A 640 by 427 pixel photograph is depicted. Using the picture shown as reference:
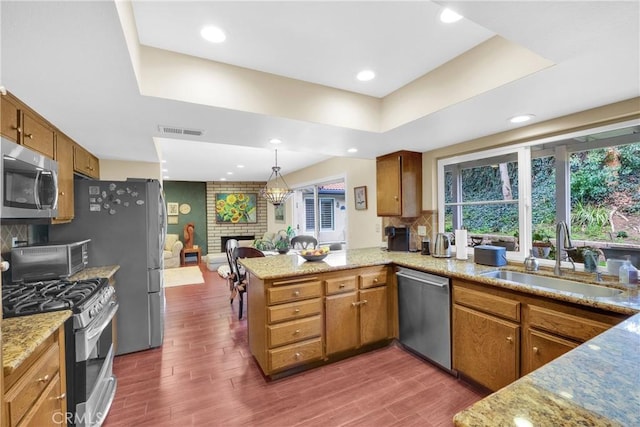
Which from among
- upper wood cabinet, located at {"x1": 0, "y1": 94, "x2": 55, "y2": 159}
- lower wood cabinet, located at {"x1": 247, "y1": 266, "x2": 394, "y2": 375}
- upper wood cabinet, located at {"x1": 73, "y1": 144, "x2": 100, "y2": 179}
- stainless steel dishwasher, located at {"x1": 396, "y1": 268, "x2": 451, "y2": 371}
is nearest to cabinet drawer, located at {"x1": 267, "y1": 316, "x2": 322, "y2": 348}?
lower wood cabinet, located at {"x1": 247, "y1": 266, "x2": 394, "y2": 375}

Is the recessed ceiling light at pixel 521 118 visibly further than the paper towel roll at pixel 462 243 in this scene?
No

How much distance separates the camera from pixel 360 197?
441cm

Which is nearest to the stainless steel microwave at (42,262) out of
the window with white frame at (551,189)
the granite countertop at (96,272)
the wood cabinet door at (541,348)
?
the granite countertop at (96,272)

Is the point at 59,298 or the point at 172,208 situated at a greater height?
the point at 172,208

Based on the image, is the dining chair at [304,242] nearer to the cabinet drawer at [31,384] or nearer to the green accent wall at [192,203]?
the cabinet drawer at [31,384]

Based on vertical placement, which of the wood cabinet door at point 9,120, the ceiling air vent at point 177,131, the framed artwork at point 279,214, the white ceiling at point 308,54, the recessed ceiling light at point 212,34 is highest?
the recessed ceiling light at point 212,34

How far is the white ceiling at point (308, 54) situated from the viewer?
45.7 inches

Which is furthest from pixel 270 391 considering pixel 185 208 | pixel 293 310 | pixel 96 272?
pixel 185 208

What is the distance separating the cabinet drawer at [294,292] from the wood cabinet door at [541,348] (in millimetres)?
1492

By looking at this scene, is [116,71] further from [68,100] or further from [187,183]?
[187,183]

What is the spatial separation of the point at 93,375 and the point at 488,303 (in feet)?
8.82

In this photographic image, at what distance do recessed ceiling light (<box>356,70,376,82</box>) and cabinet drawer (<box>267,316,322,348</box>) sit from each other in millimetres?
2002

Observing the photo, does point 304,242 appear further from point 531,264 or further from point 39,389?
point 39,389

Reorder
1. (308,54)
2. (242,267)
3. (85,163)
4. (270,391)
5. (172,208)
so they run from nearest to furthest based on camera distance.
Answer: (308,54) → (270,391) → (85,163) → (242,267) → (172,208)
